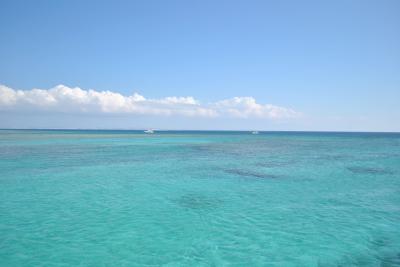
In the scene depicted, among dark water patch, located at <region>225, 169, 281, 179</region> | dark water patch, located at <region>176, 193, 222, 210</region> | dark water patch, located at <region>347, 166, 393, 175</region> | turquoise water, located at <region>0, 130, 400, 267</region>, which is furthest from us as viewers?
dark water patch, located at <region>347, 166, 393, 175</region>

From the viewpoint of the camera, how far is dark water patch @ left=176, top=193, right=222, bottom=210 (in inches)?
523

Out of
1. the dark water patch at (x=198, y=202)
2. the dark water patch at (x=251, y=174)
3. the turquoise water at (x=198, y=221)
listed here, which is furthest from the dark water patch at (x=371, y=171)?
the dark water patch at (x=198, y=202)

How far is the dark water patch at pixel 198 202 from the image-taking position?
43.6 feet

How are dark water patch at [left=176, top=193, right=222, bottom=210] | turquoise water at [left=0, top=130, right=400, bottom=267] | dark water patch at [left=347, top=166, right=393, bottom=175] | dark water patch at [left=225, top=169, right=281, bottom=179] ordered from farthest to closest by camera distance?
dark water patch at [left=347, top=166, right=393, bottom=175]
dark water patch at [left=225, top=169, right=281, bottom=179]
dark water patch at [left=176, top=193, right=222, bottom=210]
turquoise water at [left=0, top=130, right=400, bottom=267]

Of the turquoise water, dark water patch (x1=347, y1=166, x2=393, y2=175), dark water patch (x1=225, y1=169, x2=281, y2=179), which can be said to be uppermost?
dark water patch (x1=347, y1=166, x2=393, y2=175)

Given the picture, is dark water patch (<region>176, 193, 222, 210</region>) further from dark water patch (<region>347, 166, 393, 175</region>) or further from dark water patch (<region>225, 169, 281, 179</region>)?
dark water patch (<region>347, 166, 393, 175</region>)

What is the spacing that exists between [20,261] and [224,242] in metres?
6.04

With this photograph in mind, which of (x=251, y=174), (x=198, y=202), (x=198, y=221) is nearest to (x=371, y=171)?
(x=251, y=174)

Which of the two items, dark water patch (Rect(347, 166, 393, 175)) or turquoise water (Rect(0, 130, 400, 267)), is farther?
dark water patch (Rect(347, 166, 393, 175))

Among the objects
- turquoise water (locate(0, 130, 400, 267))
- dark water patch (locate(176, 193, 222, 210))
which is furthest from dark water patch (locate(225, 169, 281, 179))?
dark water patch (locate(176, 193, 222, 210))

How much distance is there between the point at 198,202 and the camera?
14.1 metres

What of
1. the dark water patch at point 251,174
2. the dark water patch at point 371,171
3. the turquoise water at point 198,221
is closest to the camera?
the turquoise water at point 198,221

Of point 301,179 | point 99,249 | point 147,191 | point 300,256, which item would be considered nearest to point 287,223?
point 300,256

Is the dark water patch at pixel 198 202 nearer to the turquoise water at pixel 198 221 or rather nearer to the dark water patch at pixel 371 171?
the turquoise water at pixel 198 221
